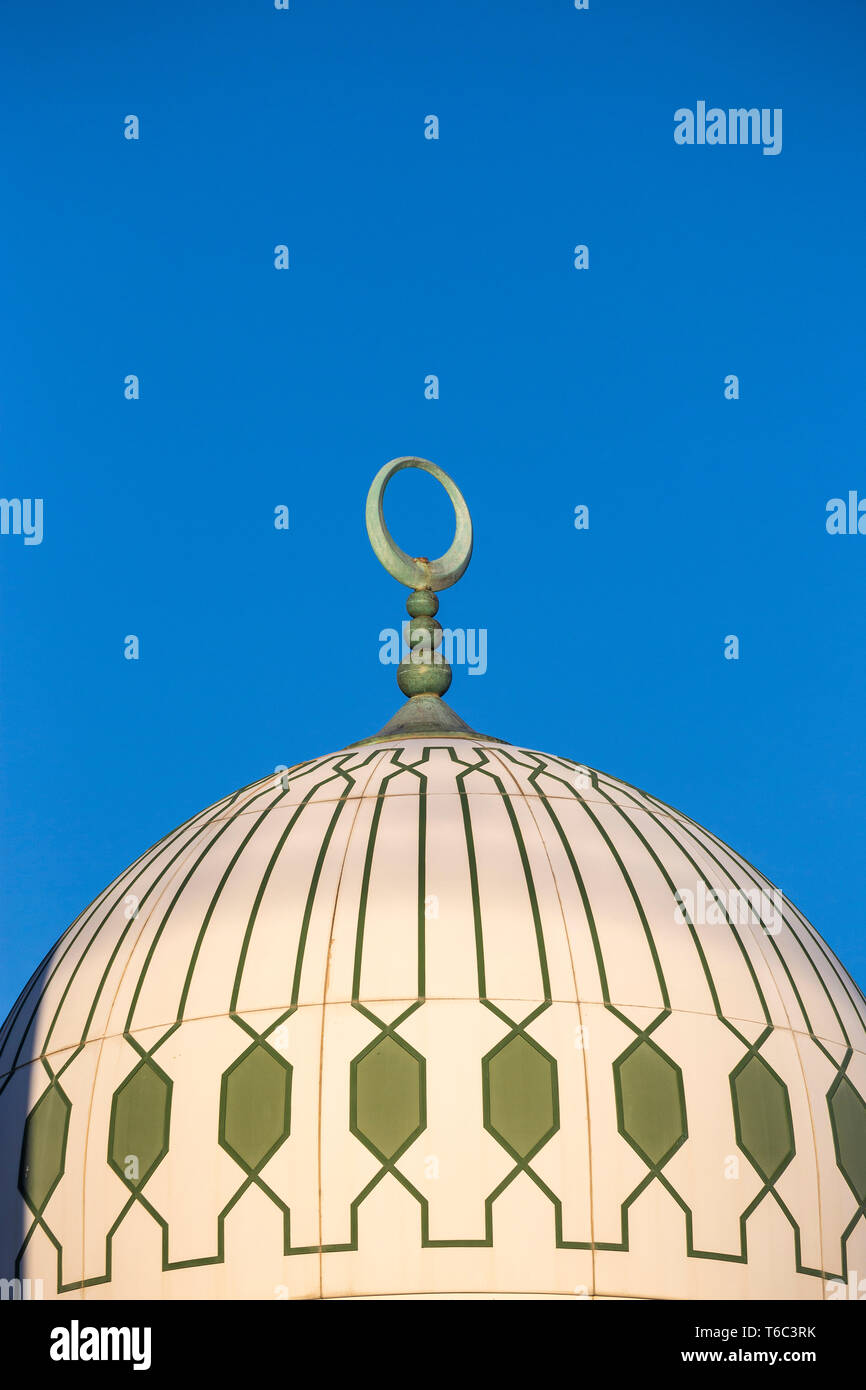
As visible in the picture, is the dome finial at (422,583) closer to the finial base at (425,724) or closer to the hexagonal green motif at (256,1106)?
the finial base at (425,724)

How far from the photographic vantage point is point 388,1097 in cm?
1495

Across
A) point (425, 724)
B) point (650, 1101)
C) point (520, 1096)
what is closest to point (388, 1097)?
point (520, 1096)

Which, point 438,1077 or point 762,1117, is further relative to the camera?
point 762,1117

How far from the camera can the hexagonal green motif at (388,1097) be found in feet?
48.6

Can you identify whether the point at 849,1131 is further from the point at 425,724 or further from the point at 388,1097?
the point at 425,724

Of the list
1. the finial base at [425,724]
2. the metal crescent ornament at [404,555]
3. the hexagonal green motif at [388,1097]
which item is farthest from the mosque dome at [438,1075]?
the metal crescent ornament at [404,555]

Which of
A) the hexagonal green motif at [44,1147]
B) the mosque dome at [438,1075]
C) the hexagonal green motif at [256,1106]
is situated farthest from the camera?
the hexagonal green motif at [44,1147]

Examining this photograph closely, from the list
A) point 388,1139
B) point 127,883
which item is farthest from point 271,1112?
point 127,883

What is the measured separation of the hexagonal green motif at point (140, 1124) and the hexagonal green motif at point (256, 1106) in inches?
19.3

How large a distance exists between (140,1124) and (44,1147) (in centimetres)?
99

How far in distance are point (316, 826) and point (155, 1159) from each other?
10.0 feet
